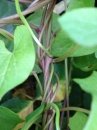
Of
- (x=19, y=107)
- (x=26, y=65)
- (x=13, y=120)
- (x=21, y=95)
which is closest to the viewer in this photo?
(x=26, y=65)

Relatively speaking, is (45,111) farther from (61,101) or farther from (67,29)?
(67,29)

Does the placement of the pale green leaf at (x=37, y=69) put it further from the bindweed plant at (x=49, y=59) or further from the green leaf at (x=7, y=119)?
the green leaf at (x=7, y=119)

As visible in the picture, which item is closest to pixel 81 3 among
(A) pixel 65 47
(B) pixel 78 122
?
(A) pixel 65 47

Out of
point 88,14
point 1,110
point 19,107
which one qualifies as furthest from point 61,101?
point 88,14

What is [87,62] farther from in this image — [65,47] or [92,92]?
[92,92]

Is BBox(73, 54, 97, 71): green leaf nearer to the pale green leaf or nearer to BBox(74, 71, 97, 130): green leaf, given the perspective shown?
the pale green leaf

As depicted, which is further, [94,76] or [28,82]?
[28,82]

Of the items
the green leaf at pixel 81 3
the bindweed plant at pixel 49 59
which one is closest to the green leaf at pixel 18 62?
the bindweed plant at pixel 49 59
